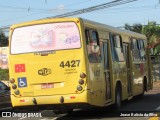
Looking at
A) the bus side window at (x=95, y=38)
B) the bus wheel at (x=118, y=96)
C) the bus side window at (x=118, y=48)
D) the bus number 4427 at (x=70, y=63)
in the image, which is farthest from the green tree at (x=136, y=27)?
the bus number 4427 at (x=70, y=63)

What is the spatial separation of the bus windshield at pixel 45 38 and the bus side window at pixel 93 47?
1.73 ft

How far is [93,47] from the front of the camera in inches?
535

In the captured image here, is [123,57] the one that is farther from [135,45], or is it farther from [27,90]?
[27,90]

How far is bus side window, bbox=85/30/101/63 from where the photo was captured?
13.3 m

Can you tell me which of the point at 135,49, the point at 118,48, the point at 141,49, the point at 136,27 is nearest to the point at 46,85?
the point at 118,48

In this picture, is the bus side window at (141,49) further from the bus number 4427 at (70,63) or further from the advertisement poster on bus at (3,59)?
the advertisement poster on bus at (3,59)

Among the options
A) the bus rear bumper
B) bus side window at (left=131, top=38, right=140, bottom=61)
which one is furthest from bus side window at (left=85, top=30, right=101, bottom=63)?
bus side window at (left=131, top=38, right=140, bottom=61)

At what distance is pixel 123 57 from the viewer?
17.1m

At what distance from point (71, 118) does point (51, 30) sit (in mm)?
3046

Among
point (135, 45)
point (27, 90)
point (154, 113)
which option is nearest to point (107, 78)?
point (154, 113)

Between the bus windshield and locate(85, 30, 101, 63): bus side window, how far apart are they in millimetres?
526

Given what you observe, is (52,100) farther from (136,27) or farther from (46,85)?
(136,27)

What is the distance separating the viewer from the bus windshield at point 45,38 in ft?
42.8

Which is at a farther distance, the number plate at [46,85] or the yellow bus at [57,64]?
the number plate at [46,85]
